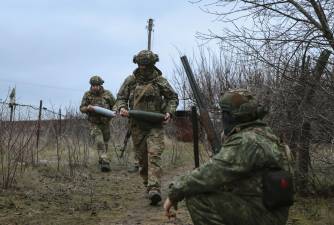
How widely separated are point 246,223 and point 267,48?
3.73 metres

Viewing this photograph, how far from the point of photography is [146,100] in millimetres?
7270

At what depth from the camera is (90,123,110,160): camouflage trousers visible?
10867 millimetres

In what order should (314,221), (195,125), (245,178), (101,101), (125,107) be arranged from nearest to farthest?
(245,178), (195,125), (314,221), (125,107), (101,101)

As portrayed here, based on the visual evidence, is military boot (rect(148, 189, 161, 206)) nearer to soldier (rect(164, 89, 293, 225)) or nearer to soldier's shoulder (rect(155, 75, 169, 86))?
soldier's shoulder (rect(155, 75, 169, 86))

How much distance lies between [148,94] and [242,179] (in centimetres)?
412

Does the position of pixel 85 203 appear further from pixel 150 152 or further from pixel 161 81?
pixel 161 81

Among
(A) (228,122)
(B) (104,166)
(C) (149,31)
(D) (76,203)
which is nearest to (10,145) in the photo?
(D) (76,203)

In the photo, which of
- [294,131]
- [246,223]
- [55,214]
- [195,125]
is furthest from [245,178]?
[294,131]

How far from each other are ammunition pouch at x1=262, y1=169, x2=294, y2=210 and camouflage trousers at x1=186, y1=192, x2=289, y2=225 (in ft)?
0.28

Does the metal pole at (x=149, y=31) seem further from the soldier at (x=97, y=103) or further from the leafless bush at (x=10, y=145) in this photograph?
the leafless bush at (x=10, y=145)

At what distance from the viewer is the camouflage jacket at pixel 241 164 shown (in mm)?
3137

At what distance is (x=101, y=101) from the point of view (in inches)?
435

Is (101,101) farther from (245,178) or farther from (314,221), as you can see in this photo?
(245,178)

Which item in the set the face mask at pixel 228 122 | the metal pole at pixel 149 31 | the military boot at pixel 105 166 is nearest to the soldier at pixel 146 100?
the military boot at pixel 105 166
